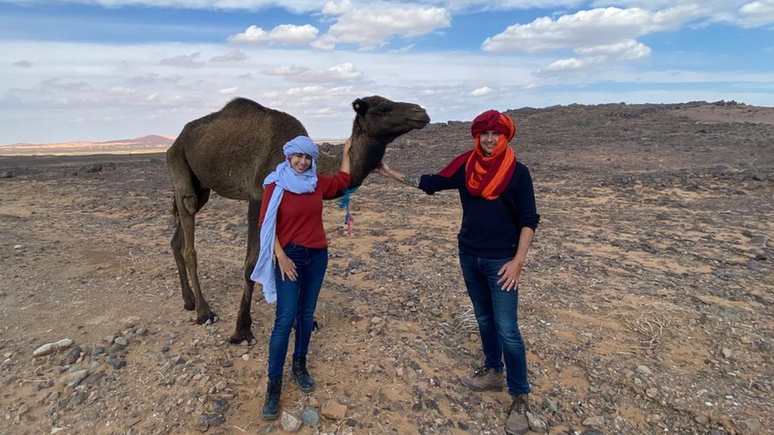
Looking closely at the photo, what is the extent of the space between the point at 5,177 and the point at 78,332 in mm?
22639

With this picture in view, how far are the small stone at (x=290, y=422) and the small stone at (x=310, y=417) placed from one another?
0.19ft

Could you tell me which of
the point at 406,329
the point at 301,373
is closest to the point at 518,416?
the point at 406,329

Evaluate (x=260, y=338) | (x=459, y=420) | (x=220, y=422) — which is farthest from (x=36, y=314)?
(x=459, y=420)

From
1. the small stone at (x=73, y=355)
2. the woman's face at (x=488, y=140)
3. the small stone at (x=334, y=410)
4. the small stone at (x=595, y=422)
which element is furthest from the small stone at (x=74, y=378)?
the small stone at (x=595, y=422)

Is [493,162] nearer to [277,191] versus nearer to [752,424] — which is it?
[277,191]

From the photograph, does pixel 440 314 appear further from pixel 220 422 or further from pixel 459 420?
pixel 220 422

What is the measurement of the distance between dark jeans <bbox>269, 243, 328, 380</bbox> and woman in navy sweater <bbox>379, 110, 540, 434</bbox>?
4.10 feet

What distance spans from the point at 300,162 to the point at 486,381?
8.22 feet

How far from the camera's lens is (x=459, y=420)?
408 cm

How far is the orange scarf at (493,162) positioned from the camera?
371 centimetres

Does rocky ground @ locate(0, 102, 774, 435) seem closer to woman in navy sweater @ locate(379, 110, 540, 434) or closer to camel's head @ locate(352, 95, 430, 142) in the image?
woman in navy sweater @ locate(379, 110, 540, 434)

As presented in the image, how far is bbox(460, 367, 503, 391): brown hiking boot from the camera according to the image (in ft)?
14.5

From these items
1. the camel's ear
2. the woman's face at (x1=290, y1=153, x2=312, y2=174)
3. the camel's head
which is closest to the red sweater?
the woman's face at (x1=290, y1=153, x2=312, y2=174)

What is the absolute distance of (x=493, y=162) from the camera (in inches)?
150
